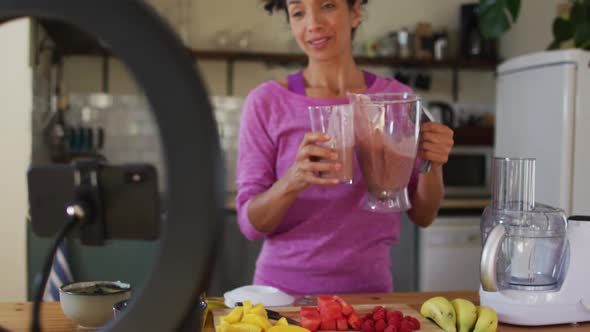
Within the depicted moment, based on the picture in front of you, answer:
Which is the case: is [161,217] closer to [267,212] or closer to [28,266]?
[267,212]

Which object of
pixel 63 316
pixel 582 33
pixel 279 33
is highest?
pixel 279 33

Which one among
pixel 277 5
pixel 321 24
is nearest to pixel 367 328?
pixel 321 24

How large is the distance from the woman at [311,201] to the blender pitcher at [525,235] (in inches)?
6.0

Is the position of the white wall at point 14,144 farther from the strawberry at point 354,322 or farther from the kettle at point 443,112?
the kettle at point 443,112

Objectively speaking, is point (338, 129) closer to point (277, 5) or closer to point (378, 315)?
point (378, 315)

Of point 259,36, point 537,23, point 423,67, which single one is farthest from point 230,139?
point 537,23

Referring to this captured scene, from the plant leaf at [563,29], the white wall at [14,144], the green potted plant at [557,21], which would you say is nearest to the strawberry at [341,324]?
the white wall at [14,144]

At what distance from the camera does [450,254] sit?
296 cm

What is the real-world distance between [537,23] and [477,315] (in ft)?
9.83

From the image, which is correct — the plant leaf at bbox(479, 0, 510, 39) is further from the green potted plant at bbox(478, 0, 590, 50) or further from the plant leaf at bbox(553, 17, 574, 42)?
the plant leaf at bbox(553, 17, 574, 42)

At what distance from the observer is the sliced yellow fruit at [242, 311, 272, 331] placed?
79 cm

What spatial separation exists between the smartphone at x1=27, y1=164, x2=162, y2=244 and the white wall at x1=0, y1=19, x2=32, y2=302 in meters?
2.10

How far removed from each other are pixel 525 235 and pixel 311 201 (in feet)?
1.32

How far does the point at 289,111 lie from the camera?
3.90ft
